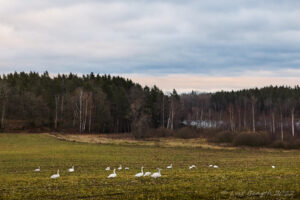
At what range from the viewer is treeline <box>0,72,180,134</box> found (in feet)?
356

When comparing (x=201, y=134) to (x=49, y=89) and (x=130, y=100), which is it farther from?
(x=49, y=89)

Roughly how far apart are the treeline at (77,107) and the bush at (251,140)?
31.5 m

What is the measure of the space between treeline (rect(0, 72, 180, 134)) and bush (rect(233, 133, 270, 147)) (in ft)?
103

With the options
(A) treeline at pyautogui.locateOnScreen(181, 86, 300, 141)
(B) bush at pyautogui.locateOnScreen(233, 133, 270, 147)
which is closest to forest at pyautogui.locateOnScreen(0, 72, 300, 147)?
(A) treeline at pyautogui.locateOnScreen(181, 86, 300, 141)

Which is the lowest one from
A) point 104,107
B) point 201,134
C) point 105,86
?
point 201,134

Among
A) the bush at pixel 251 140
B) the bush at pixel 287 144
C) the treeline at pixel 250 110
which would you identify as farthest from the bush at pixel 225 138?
the treeline at pixel 250 110

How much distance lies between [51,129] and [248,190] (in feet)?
338

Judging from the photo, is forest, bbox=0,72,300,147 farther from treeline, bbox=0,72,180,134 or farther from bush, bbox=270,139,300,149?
bush, bbox=270,139,300,149

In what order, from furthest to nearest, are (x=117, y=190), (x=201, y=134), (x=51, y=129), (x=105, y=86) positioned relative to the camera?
(x=105, y=86)
(x=51, y=129)
(x=201, y=134)
(x=117, y=190)

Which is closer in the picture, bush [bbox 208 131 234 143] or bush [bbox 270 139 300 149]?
bush [bbox 270 139 300 149]

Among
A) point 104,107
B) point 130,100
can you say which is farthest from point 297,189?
point 130,100

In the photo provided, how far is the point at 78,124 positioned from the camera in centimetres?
11356

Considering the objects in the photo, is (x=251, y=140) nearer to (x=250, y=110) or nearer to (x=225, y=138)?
(x=225, y=138)

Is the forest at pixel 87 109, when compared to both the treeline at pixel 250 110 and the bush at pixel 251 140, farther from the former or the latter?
the bush at pixel 251 140
